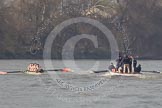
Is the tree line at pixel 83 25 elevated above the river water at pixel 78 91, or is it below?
above

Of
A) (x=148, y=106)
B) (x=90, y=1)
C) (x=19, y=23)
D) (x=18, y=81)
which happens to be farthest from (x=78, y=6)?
(x=148, y=106)

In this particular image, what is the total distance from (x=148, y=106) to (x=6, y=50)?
68.3m

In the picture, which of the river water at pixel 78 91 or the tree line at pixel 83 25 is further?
the tree line at pixel 83 25

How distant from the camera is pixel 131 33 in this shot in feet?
384

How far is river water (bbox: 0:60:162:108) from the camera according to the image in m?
36.4

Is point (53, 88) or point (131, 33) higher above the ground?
point (131, 33)

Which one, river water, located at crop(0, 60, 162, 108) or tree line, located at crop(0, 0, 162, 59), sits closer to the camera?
river water, located at crop(0, 60, 162, 108)

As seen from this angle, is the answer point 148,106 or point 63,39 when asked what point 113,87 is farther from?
point 63,39

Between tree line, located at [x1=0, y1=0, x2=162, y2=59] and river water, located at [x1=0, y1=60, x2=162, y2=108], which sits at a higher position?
tree line, located at [x1=0, y1=0, x2=162, y2=59]

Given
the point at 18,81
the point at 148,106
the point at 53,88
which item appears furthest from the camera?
the point at 18,81

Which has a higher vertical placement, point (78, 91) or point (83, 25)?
point (83, 25)

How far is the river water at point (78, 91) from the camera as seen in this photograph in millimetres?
36438

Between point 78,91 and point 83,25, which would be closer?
point 78,91

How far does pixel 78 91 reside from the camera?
4312 cm
